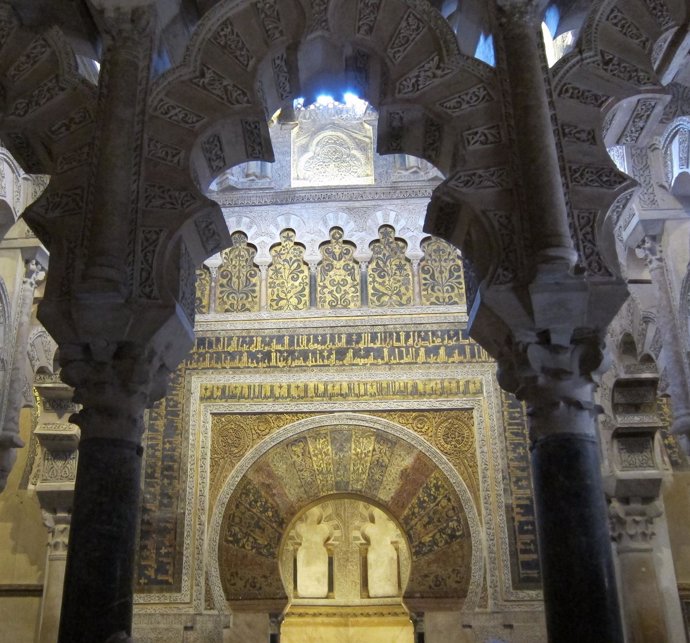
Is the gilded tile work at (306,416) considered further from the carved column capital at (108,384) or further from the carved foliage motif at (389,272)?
the carved column capital at (108,384)

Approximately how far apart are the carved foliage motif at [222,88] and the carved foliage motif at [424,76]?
84 centimetres

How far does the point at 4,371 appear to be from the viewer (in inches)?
248

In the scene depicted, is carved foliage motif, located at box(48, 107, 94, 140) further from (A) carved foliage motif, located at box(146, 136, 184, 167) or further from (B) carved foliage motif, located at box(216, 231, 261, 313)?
(B) carved foliage motif, located at box(216, 231, 261, 313)

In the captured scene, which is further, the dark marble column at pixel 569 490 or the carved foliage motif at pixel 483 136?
Answer: the carved foliage motif at pixel 483 136

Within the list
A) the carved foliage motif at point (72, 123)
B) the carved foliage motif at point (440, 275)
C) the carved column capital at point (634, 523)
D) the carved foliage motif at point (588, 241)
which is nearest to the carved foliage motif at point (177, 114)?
the carved foliage motif at point (72, 123)

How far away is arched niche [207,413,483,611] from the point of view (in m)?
7.91

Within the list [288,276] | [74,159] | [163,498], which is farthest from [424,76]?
[163,498]

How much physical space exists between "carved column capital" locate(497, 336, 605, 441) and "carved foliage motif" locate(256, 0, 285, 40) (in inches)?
87.3

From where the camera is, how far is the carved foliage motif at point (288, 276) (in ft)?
29.8

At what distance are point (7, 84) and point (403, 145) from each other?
2.22m

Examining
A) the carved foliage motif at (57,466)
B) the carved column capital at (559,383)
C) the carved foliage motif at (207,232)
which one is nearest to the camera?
the carved column capital at (559,383)

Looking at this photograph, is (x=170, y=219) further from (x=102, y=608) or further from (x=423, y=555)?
(x=423, y=555)

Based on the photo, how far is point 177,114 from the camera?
14.4ft

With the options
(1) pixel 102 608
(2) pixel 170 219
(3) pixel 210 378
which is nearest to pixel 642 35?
(2) pixel 170 219
